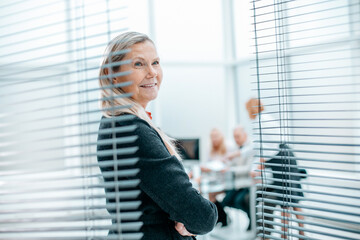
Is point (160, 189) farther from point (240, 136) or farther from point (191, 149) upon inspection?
point (240, 136)

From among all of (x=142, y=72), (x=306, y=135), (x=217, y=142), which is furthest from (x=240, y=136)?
(x=142, y=72)

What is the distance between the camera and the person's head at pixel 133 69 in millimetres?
1081

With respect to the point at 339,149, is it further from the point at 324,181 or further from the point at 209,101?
the point at 209,101

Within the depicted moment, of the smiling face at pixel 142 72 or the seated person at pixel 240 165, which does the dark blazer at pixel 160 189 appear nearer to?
the smiling face at pixel 142 72

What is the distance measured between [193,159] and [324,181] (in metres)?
1.53

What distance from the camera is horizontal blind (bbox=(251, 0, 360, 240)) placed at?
119cm

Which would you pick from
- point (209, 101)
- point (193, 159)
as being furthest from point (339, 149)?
point (209, 101)

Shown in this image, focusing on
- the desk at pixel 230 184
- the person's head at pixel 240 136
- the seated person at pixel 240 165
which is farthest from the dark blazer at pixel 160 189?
the person's head at pixel 240 136

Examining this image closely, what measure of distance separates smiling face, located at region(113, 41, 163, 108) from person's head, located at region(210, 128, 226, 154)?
3.36m

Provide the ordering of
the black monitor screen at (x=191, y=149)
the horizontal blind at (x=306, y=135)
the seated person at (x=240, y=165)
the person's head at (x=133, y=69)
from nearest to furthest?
the person's head at (x=133, y=69) → the horizontal blind at (x=306, y=135) → the seated person at (x=240, y=165) → the black monitor screen at (x=191, y=149)

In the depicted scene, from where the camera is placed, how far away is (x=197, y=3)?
557 centimetres

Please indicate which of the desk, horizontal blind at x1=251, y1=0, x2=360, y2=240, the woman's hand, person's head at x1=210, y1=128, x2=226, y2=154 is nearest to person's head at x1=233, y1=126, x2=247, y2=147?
person's head at x1=210, y1=128, x2=226, y2=154

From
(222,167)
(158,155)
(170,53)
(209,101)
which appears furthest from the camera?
(209,101)

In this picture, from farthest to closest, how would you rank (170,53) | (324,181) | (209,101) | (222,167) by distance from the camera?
(209,101), (170,53), (222,167), (324,181)
